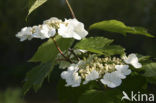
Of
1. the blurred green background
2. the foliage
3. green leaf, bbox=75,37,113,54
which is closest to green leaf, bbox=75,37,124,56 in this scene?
green leaf, bbox=75,37,113,54

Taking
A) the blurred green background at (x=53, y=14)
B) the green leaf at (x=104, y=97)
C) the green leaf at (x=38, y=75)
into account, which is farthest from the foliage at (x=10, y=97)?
the green leaf at (x=104, y=97)

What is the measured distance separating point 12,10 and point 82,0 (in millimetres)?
2382

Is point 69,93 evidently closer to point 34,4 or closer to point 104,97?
point 104,97

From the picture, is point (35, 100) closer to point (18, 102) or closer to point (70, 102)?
point (18, 102)

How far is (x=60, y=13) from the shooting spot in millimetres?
9812

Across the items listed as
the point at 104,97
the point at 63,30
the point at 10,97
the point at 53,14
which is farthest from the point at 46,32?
the point at 53,14

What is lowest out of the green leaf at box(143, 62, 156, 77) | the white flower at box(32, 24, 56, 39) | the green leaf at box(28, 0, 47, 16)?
the green leaf at box(143, 62, 156, 77)

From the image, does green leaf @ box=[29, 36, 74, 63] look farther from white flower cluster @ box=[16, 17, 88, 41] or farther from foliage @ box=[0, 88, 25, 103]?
foliage @ box=[0, 88, 25, 103]

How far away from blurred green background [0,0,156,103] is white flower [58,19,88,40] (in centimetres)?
635

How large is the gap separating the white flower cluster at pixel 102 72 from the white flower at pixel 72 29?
0.30 ft

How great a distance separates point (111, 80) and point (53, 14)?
9.24m

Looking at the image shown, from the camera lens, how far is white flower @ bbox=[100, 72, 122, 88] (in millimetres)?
821

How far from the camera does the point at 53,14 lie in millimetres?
9922

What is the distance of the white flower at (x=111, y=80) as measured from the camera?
821 millimetres
